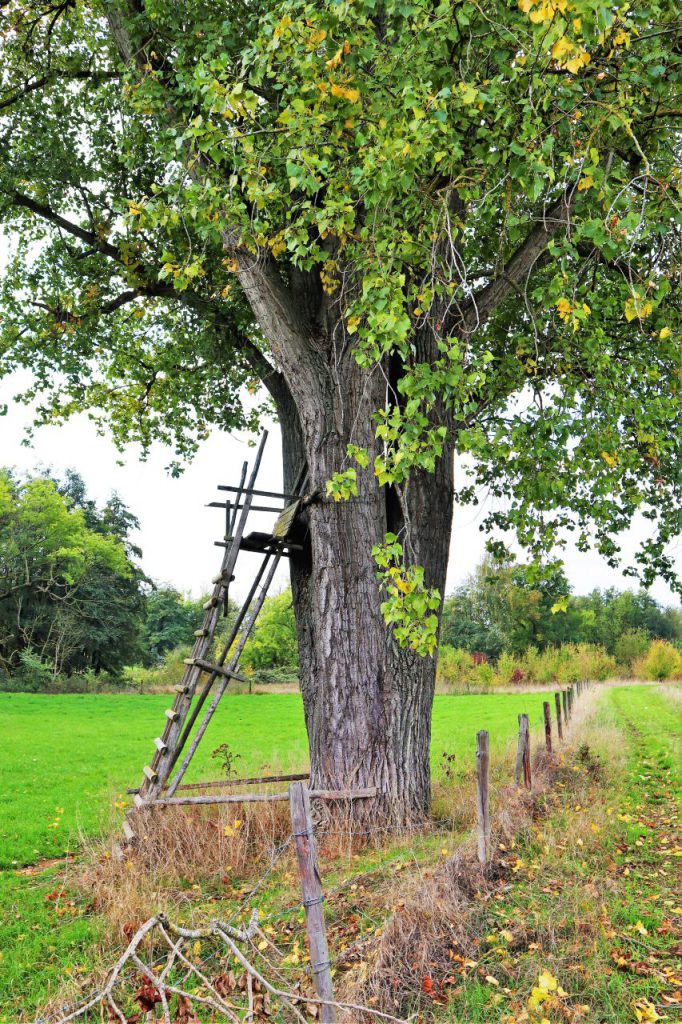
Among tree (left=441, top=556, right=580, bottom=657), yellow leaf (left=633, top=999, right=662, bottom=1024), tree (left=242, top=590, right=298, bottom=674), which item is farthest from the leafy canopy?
tree (left=441, top=556, right=580, bottom=657)

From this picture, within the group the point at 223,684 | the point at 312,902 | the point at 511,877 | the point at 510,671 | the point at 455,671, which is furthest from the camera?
the point at 510,671

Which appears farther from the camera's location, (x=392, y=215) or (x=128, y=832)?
(x=128, y=832)

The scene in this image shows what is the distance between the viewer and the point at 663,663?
56.0 meters

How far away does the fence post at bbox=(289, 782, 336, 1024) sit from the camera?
13.8 ft

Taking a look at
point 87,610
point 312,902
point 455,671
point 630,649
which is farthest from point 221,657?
point 630,649

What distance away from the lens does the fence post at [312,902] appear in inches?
166

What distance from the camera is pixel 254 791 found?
34.4ft

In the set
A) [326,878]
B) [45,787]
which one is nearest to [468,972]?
[326,878]

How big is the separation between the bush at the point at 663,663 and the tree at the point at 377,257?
155ft

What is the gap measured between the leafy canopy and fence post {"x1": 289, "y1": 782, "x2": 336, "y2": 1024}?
3.39 metres

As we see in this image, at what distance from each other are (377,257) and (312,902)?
5.36 metres

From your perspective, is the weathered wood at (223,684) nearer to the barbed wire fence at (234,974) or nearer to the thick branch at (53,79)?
the barbed wire fence at (234,974)

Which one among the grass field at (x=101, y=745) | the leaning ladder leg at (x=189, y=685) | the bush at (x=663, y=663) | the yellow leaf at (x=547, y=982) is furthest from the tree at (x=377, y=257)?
the bush at (x=663, y=663)

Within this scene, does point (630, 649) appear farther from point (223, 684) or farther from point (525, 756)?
point (223, 684)
